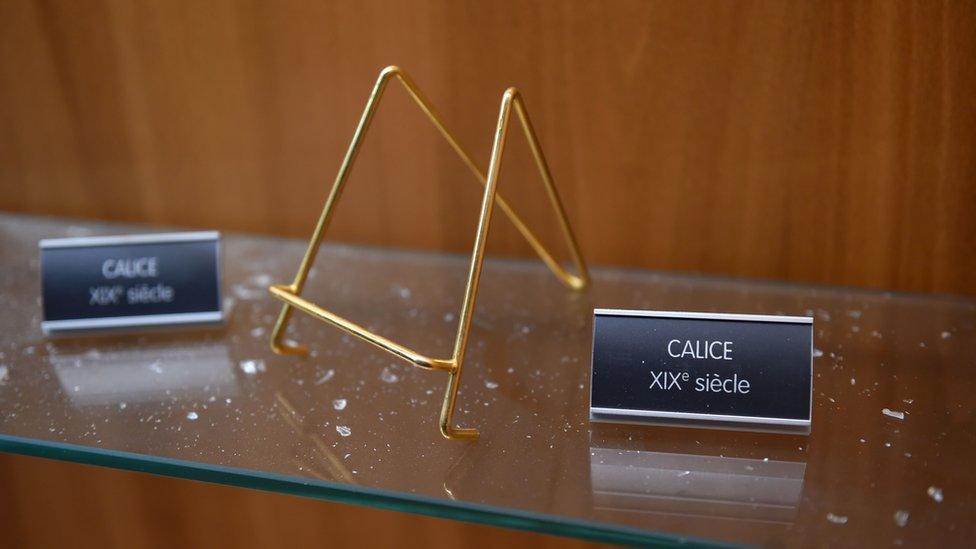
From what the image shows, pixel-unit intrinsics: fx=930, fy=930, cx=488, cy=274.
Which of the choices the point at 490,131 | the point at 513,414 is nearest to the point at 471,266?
the point at 513,414

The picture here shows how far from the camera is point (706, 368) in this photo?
17.6 inches

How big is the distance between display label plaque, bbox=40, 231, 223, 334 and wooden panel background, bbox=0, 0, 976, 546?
13 cm

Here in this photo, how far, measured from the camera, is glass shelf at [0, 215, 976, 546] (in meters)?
0.41

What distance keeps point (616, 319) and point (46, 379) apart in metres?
0.34

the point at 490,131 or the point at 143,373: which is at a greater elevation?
the point at 490,131

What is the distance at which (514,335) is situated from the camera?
0.57 m

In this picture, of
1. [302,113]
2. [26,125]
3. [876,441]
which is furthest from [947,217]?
[26,125]

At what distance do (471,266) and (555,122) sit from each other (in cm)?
19

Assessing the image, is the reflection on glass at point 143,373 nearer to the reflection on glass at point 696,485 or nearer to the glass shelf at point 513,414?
the glass shelf at point 513,414

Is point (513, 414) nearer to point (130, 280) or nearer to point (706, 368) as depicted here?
point (706, 368)

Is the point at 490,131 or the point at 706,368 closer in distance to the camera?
the point at 706,368

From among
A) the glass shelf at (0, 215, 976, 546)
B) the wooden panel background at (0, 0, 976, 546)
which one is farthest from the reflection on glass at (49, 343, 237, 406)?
the wooden panel background at (0, 0, 976, 546)

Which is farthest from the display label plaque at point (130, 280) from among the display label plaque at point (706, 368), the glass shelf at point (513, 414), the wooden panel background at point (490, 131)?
the display label plaque at point (706, 368)

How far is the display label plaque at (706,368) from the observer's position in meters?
0.44
